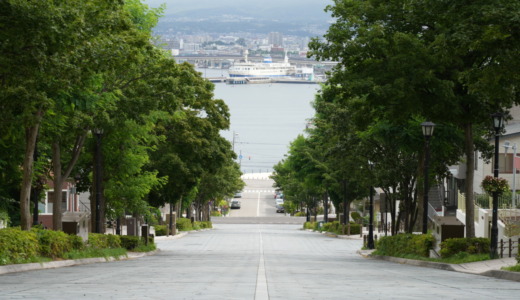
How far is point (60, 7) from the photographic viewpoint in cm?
2061

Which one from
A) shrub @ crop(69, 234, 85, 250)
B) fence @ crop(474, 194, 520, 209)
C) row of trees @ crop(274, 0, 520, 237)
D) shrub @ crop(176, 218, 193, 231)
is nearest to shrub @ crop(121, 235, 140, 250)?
shrub @ crop(69, 234, 85, 250)

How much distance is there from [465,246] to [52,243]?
12.7 metres

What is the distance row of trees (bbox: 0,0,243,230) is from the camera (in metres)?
20.7

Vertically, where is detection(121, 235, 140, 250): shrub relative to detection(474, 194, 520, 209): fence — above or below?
below

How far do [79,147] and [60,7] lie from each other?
50.0ft

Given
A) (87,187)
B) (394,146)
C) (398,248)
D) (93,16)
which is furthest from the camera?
(87,187)

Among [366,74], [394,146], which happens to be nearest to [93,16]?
[366,74]

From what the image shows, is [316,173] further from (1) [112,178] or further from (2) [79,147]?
(2) [79,147]

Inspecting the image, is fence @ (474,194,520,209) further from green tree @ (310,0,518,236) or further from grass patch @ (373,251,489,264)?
grass patch @ (373,251,489,264)

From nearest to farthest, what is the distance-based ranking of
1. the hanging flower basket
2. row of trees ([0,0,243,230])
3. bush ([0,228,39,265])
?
row of trees ([0,0,243,230]), bush ([0,228,39,265]), the hanging flower basket

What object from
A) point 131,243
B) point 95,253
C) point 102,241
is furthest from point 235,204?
point 95,253

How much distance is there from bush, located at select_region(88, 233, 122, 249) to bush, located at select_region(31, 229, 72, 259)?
3645mm

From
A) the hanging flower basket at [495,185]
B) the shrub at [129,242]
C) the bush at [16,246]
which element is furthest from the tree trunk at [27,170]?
the hanging flower basket at [495,185]

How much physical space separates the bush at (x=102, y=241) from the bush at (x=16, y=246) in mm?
7451
